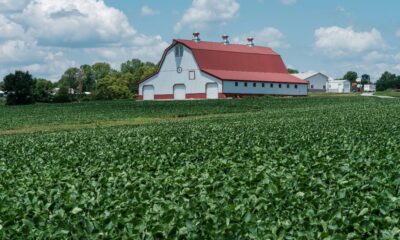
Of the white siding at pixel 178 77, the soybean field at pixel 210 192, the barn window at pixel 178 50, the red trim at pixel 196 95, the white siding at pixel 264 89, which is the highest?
the barn window at pixel 178 50

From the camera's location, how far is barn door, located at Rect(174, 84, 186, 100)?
334 ft

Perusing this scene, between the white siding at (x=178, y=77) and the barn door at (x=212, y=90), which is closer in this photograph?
the barn door at (x=212, y=90)

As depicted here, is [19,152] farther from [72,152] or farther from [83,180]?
[83,180]

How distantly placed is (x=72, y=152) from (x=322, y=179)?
12.0 meters

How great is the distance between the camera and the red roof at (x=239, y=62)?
100 metres

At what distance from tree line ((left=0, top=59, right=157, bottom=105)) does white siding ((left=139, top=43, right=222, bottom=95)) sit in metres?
17.6

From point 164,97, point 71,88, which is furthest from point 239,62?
point 71,88

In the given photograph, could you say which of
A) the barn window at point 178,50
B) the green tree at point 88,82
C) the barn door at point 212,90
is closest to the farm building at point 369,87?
the green tree at point 88,82

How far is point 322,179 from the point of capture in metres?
12.8

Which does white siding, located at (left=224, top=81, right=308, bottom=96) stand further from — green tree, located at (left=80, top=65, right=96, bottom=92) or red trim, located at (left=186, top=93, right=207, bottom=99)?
green tree, located at (left=80, top=65, right=96, bottom=92)

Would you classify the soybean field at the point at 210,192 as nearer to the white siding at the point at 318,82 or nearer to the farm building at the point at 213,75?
the farm building at the point at 213,75

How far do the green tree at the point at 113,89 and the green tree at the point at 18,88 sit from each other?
22.0 meters

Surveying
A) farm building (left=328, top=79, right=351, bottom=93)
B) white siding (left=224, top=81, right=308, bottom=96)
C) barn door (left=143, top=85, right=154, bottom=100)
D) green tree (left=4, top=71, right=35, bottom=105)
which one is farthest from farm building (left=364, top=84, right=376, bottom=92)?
green tree (left=4, top=71, right=35, bottom=105)

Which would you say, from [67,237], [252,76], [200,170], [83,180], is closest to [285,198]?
Result: [67,237]
